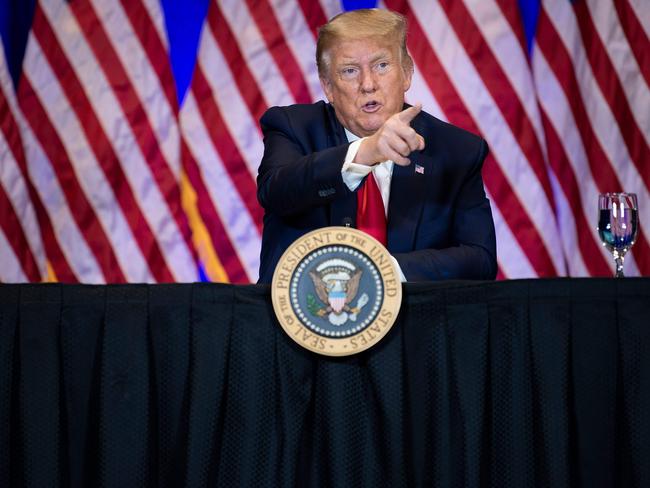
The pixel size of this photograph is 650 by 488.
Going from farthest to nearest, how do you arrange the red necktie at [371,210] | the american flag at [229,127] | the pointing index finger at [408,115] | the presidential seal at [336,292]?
the american flag at [229,127] → the red necktie at [371,210] → the pointing index finger at [408,115] → the presidential seal at [336,292]

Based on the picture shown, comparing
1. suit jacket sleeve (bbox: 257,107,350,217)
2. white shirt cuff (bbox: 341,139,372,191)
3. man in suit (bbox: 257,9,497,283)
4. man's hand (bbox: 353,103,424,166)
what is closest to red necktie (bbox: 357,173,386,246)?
man in suit (bbox: 257,9,497,283)

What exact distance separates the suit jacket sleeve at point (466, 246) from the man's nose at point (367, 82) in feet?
1.09

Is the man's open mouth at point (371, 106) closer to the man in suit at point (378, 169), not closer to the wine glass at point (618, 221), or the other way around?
the man in suit at point (378, 169)

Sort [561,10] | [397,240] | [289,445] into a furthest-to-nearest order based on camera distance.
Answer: [561,10]
[397,240]
[289,445]

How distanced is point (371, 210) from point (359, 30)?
1.38 feet

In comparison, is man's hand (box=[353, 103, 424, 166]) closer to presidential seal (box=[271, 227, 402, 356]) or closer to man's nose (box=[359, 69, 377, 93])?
A: presidential seal (box=[271, 227, 402, 356])

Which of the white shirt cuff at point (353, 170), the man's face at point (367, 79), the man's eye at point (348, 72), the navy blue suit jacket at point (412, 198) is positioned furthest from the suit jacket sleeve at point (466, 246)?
the man's eye at point (348, 72)

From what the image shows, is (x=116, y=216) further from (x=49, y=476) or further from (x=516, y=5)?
(x=49, y=476)

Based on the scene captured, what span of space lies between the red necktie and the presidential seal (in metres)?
0.63

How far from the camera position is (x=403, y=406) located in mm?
1583

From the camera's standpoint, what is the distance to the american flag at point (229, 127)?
3.56 m

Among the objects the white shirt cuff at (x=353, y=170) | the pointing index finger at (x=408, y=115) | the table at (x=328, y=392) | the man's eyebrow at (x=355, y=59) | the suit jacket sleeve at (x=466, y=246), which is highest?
the man's eyebrow at (x=355, y=59)

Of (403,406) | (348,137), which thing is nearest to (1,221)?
(348,137)

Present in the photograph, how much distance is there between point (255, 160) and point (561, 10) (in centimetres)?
124
